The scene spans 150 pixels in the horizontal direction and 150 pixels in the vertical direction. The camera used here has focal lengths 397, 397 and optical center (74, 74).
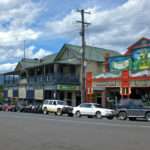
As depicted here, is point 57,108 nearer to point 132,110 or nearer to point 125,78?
point 125,78

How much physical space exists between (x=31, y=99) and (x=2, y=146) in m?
46.9

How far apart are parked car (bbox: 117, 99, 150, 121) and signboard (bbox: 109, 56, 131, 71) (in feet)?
35.1

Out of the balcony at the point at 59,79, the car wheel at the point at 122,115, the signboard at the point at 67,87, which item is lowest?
the car wheel at the point at 122,115

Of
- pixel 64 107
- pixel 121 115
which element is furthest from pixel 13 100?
Result: pixel 121 115

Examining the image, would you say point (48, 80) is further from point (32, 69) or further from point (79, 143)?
point (79, 143)

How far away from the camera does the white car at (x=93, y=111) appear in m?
35.0

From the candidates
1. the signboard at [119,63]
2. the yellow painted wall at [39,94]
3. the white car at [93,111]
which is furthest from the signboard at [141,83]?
the yellow painted wall at [39,94]

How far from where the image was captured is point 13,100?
6397 centimetres

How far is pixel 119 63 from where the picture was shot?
44719mm

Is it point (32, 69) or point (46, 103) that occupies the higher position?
point (32, 69)

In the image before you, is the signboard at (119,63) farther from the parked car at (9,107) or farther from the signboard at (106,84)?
the parked car at (9,107)

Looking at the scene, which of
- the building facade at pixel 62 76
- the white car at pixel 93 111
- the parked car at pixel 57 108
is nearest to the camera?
the white car at pixel 93 111

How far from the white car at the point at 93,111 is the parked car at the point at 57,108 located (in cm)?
209

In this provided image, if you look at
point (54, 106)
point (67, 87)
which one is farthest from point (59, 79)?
point (54, 106)
